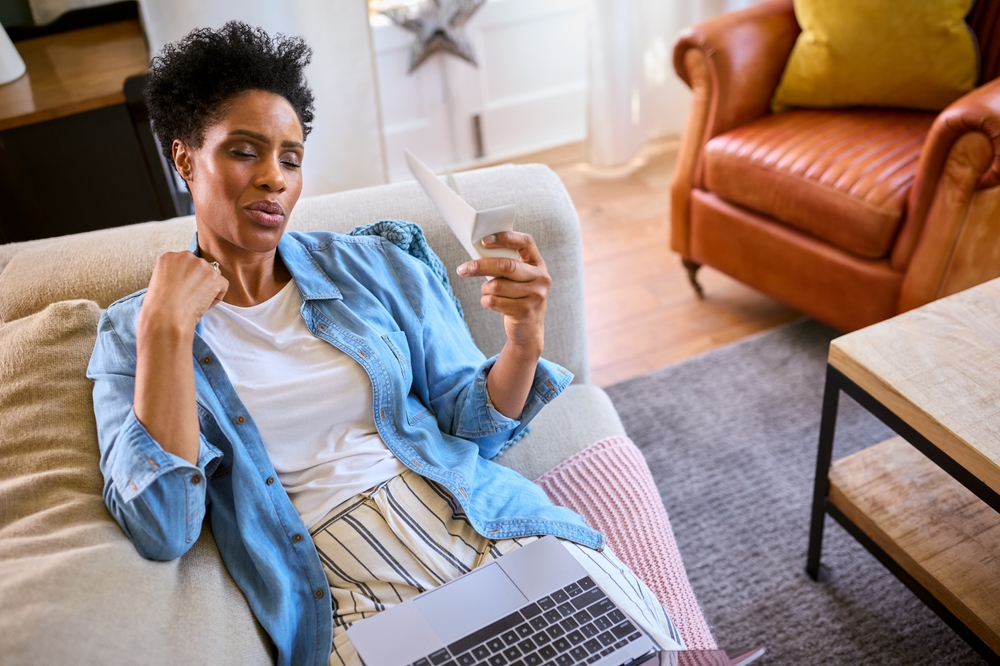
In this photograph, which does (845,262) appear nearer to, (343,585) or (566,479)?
(566,479)

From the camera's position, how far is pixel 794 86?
2156mm

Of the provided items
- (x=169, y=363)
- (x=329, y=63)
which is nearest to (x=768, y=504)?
(x=169, y=363)

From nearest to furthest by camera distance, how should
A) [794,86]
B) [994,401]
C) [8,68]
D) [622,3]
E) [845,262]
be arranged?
[994,401]
[8,68]
[845,262]
[794,86]
[622,3]

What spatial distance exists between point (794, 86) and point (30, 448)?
195 centimetres

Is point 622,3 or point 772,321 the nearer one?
point 772,321

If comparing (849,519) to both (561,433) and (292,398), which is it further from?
(292,398)

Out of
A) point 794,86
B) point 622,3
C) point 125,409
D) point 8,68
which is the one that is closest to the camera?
point 125,409

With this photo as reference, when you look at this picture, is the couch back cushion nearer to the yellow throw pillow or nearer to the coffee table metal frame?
the coffee table metal frame

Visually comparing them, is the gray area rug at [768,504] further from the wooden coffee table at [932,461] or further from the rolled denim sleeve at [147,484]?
the rolled denim sleeve at [147,484]

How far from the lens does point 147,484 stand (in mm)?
876

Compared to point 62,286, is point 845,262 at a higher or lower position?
lower

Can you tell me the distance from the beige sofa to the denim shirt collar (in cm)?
18

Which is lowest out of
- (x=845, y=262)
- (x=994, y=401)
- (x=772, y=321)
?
(x=772, y=321)

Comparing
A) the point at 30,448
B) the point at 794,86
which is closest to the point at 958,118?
the point at 794,86
